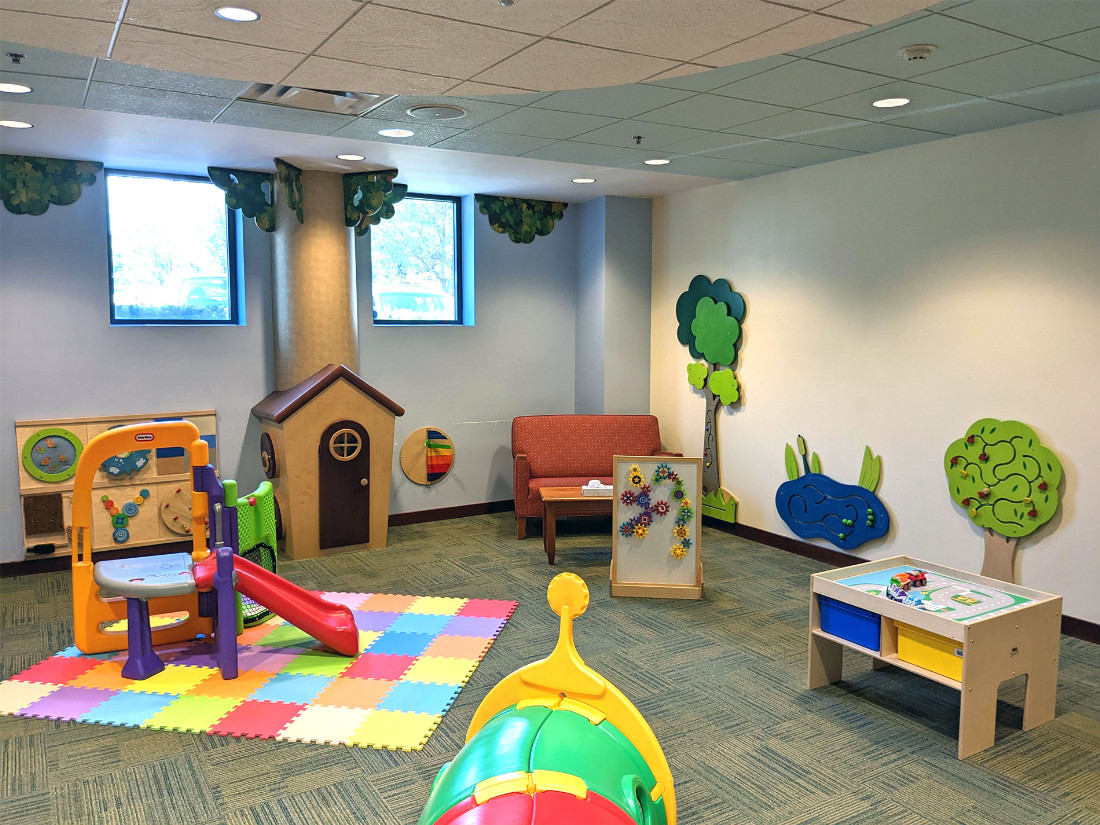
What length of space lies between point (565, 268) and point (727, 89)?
12.7 ft

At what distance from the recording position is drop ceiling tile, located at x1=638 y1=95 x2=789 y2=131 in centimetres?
400

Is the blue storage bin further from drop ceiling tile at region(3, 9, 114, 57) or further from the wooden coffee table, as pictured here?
drop ceiling tile at region(3, 9, 114, 57)

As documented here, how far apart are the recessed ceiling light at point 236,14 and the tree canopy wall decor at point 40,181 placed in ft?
12.1

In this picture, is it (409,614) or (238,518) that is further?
(409,614)

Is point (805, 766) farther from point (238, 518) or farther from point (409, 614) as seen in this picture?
point (238, 518)

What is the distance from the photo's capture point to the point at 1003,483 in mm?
4609

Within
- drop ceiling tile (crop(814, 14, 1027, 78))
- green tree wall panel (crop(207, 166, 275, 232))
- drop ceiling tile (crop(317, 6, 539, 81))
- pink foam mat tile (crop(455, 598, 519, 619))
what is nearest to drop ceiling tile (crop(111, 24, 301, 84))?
drop ceiling tile (crop(317, 6, 539, 81))

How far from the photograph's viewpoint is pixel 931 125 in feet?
14.8

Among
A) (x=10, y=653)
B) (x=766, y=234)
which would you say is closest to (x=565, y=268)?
(x=766, y=234)

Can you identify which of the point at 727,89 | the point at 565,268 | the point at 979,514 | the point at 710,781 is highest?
the point at 727,89

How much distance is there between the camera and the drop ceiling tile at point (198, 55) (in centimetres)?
272

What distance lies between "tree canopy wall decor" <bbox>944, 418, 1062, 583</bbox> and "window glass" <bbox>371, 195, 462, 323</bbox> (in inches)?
163

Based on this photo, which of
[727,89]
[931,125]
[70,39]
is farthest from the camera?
[931,125]

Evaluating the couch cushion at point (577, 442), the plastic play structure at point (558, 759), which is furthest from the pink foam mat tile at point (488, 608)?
the plastic play structure at point (558, 759)
